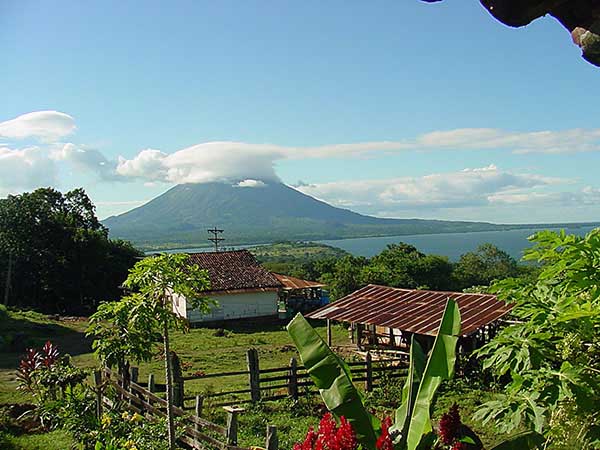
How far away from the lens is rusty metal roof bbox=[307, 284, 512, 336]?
16.9 meters

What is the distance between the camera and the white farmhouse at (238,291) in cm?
3209

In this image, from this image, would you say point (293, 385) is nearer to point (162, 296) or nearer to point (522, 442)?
point (162, 296)

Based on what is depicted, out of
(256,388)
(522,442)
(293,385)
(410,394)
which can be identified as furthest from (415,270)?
(522,442)

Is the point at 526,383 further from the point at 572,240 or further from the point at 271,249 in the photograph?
the point at 271,249

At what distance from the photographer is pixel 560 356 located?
149 inches

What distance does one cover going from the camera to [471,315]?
17.2 m

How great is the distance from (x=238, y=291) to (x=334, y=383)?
29087 millimetres

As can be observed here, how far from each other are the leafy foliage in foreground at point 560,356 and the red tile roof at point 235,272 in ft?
94.3

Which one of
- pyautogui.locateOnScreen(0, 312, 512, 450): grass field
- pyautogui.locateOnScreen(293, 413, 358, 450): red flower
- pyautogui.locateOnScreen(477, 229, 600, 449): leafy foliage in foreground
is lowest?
pyautogui.locateOnScreen(0, 312, 512, 450): grass field

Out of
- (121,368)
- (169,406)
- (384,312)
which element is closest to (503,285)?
(169,406)

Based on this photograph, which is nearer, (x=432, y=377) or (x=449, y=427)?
(x=449, y=427)

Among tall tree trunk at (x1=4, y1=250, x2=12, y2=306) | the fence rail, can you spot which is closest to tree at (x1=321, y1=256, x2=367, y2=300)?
the fence rail

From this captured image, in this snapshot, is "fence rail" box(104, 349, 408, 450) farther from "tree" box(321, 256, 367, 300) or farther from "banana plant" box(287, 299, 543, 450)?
"tree" box(321, 256, 367, 300)

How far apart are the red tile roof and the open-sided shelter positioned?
11115mm
